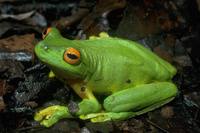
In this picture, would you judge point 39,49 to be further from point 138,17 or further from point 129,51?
point 138,17

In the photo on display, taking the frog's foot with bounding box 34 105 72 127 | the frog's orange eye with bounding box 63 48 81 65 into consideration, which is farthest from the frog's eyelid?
the frog's foot with bounding box 34 105 72 127

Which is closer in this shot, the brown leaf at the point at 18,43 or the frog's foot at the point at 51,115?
the frog's foot at the point at 51,115

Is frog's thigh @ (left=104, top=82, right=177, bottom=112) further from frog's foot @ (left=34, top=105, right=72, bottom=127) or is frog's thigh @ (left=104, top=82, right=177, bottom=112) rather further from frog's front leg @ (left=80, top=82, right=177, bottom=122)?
frog's foot @ (left=34, top=105, right=72, bottom=127)

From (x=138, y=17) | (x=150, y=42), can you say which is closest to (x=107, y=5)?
(x=138, y=17)

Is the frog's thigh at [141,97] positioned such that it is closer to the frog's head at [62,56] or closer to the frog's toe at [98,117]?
the frog's toe at [98,117]

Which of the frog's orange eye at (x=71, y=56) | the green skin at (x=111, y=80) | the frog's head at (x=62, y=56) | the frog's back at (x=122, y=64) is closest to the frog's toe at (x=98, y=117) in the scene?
the green skin at (x=111, y=80)

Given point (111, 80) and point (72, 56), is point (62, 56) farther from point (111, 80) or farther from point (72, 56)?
point (111, 80)
